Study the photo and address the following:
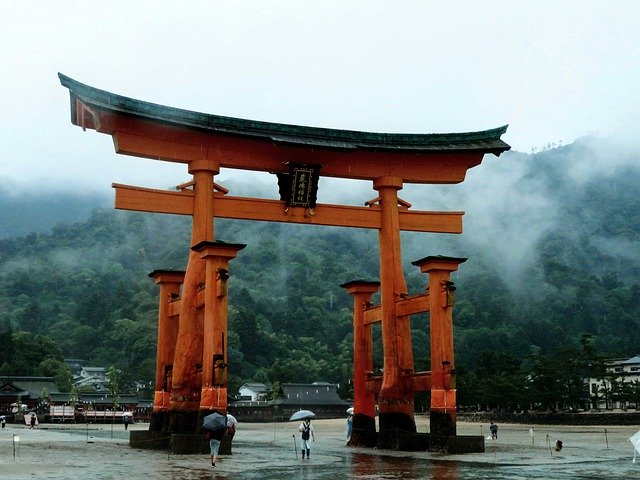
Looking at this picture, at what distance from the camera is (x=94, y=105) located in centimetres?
1930

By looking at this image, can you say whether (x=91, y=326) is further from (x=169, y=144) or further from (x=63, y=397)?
(x=169, y=144)

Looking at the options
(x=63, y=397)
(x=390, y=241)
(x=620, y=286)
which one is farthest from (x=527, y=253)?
(x=390, y=241)

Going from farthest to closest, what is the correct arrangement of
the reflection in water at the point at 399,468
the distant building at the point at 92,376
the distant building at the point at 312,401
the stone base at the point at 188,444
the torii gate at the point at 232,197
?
the distant building at the point at 92,376 → the distant building at the point at 312,401 → the torii gate at the point at 232,197 → the stone base at the point at 188,444 → the reflection in water at the point at 399,468

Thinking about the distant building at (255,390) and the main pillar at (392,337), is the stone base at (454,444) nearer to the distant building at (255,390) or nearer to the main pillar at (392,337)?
the main pillar at (392,337)

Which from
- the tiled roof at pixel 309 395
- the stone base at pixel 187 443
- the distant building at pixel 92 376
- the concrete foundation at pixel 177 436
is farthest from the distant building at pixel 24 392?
the stone base at pixel 187 443

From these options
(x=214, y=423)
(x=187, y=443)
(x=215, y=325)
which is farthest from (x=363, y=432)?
(x=214, y=423)

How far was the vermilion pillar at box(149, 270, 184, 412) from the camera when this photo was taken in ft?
73.4

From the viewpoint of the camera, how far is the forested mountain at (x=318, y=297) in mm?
92875

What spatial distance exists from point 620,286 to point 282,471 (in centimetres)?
14133

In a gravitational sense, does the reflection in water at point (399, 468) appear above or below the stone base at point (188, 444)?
below

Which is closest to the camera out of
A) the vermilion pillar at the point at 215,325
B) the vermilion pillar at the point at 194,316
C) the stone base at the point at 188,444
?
the vermilion pillar at the point at 215,325

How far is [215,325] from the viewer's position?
60.5 feet

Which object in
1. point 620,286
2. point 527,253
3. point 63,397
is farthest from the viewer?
point 527,253

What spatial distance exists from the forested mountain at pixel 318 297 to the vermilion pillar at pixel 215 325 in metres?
50.1
